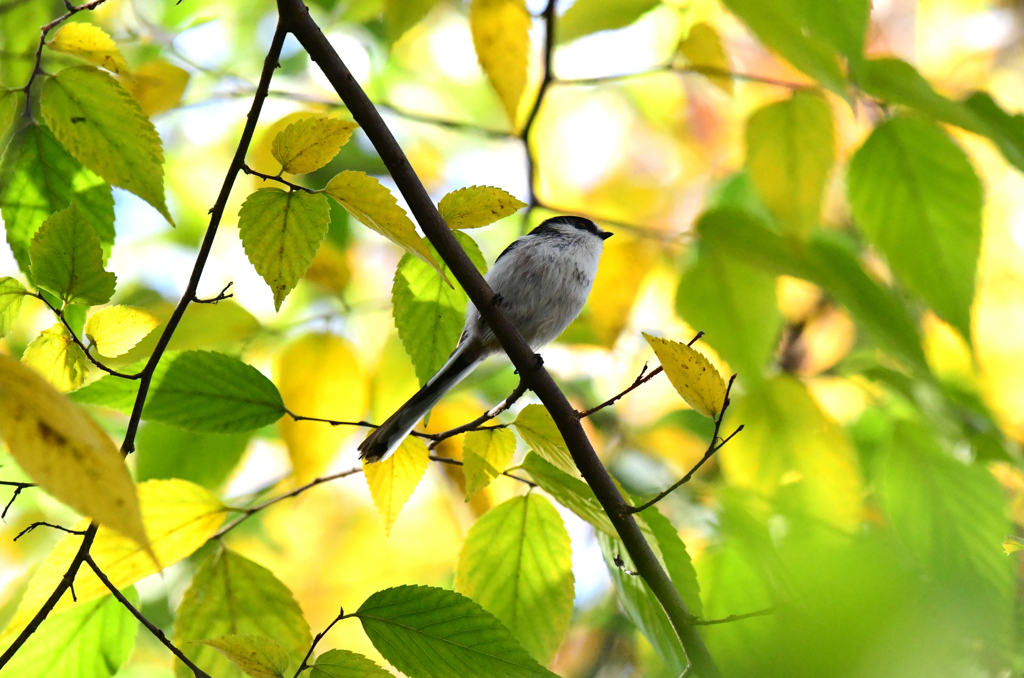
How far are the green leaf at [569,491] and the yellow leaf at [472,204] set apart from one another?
30 cm

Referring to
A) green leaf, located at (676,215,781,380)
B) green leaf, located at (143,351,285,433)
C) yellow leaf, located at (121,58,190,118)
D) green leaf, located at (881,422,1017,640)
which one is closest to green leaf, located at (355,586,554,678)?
green leaf, located at (143,351,285,433)

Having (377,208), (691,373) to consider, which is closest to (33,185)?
(377,208)

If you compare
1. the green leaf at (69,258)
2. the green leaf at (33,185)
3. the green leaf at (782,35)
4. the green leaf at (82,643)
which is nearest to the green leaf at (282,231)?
the green leaf at (69,258)

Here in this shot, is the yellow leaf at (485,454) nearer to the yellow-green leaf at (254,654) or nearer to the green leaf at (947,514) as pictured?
the yellow-green leaf at (254,654)

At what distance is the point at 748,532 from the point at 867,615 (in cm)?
68

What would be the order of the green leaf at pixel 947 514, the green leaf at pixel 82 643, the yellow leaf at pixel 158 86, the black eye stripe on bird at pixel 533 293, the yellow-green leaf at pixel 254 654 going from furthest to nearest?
the black eye stripe on bird at pixel 533 293
the yellow leaf at pixel 158 86
the green leaf at pixel 947 514
the green leaf at pixel 82 643
the yellow-green leaf at pixel 254 654

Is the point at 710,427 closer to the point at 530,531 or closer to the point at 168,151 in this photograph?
the point at 530,531

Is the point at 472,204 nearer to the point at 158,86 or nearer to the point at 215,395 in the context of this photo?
the point at 215,395

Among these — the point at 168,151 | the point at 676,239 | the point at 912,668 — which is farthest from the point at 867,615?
the point at 168,151

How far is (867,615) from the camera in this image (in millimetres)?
346

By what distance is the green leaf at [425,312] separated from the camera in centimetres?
99

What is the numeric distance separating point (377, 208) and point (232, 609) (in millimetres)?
574

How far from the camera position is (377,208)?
2.51ft

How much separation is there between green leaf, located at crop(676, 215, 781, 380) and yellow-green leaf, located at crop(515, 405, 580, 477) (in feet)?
1.88
